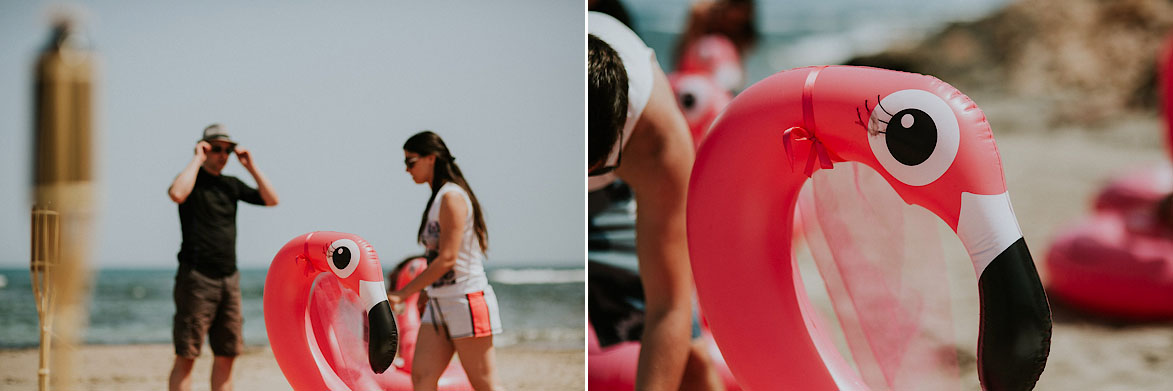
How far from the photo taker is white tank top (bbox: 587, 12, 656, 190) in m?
2.04

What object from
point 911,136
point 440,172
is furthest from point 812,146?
point 440,172

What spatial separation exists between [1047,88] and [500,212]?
44.5 ft

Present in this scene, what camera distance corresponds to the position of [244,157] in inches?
100

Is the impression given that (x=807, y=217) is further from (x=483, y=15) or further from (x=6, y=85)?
(x=6, y=85)

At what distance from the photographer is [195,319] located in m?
2.50

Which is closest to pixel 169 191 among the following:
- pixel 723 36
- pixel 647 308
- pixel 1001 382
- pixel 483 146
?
pixel 483 146

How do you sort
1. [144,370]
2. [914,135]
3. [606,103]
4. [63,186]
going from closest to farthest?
[914,135]
[606,103]
[63,186]
[144,370]

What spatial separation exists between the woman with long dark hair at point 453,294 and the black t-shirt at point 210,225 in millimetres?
462

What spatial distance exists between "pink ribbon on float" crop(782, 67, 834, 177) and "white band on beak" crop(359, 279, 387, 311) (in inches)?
39.9

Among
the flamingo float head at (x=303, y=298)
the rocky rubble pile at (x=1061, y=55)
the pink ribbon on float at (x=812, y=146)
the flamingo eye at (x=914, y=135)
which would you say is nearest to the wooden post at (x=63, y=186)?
the flamingo float head at (x=303, y=298)

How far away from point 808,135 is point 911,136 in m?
0.21

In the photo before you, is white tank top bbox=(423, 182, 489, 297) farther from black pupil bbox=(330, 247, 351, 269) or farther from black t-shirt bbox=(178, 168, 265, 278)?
black t-shirt bbox=(178, 168, 265, 278)

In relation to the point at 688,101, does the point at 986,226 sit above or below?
below

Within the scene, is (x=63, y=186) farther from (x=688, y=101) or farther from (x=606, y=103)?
(x=688, y=101)
